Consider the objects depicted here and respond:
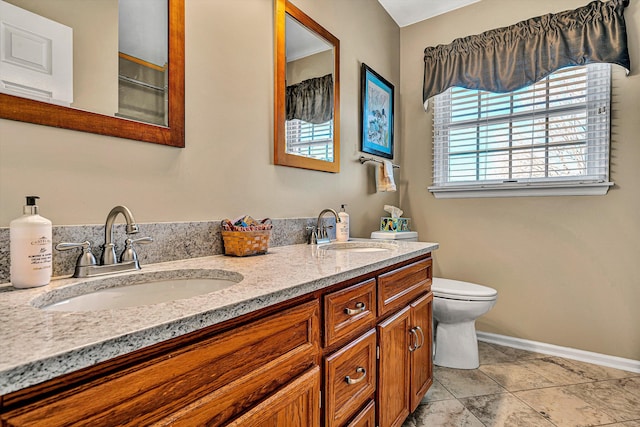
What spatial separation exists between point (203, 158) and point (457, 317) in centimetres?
170

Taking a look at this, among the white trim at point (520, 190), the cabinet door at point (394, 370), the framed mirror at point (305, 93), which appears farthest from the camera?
the white trim at point (520, 190)

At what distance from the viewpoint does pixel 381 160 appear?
8.29ft

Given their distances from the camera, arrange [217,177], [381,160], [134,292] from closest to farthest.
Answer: [134,292] < [217,177] < [381,160]

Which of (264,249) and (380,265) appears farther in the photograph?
(264,249)

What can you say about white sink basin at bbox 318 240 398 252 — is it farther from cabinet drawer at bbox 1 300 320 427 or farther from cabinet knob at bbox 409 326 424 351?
cabinet drawer at bbox 1 300 320 427

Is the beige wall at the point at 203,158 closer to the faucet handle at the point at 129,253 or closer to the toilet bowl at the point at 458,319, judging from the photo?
the faucet handle at the point at 129,253

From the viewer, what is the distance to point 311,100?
5.94 ft

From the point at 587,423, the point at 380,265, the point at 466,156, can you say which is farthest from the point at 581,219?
the point at 380,265

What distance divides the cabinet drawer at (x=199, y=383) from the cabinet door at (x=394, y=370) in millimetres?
474

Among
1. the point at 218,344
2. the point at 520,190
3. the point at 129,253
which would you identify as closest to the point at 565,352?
the point at 520,190

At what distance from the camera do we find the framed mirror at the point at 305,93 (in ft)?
5.25

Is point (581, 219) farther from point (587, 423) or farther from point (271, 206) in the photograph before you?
point (271, 206)

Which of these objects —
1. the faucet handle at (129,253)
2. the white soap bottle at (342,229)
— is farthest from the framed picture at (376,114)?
the faucet handle at (129,253)

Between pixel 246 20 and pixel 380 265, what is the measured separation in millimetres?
1149
